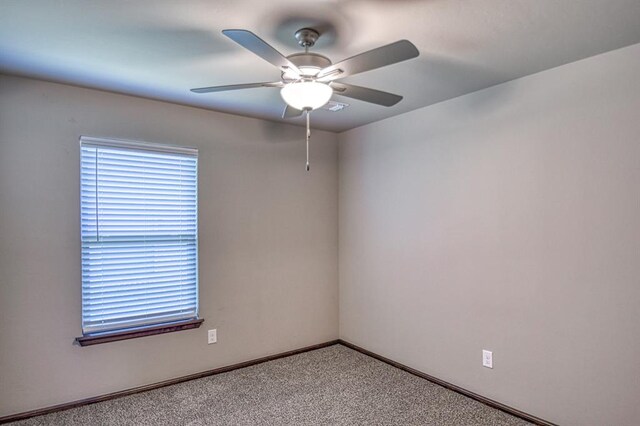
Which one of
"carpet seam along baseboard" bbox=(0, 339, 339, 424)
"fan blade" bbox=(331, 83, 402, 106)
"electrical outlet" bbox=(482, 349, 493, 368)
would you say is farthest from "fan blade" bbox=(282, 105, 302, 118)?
"carpet seam along baseboard" bbox=(0, 339, 339, 424)

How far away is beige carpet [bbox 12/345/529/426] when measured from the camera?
101 inches

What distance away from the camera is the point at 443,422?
2531 millimetres

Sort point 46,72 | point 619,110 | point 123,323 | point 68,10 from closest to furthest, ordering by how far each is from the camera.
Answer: point 68,10, point 619,110, point 46,72, point 123,323

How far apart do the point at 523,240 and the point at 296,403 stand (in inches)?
79.2

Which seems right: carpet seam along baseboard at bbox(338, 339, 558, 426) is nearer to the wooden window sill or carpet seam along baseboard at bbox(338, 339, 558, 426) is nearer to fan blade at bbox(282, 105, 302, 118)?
the wooden window sill

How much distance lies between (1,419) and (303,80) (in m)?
2.93

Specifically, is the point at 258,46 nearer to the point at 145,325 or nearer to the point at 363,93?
the point at 363,93

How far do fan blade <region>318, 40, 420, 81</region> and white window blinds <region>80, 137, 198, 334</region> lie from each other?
1.86 meters

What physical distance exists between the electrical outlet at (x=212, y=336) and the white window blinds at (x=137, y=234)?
22cm

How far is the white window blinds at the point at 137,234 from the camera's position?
9.28 ft

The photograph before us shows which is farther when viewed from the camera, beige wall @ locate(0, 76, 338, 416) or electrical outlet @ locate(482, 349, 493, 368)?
electrical outlet @ locate(482, 349, 493, 368)

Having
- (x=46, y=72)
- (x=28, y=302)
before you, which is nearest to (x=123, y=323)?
(x=28, y=302)

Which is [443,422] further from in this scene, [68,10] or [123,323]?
[68,10]

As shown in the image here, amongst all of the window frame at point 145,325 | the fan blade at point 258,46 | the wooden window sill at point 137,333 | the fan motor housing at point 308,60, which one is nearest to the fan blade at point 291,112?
the fan motor housing at point 308,60
